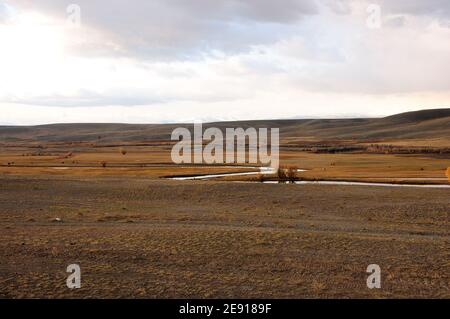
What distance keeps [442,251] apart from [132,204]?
1664cm

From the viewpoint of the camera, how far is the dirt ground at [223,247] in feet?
37.2

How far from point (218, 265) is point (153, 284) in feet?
7.59

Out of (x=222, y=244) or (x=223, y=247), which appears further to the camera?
(x=222, y=244)

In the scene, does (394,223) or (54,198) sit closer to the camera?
(394,223)

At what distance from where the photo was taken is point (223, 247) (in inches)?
598

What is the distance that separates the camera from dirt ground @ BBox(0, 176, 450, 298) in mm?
11344

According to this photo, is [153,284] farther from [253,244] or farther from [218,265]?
[253,244]

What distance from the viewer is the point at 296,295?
10.9 metres

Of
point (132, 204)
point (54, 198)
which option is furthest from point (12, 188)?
point (132, 204)
